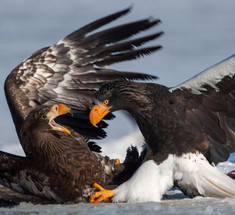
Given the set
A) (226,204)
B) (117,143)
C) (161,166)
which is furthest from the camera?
(117,143)

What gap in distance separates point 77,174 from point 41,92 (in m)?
2.42

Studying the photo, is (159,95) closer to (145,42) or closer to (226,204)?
(226,204)

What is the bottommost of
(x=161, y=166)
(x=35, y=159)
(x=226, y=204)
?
(x=226, y=204)

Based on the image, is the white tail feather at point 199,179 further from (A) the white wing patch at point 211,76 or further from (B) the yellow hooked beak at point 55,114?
(B) the yellow hooked beak at point 55,114

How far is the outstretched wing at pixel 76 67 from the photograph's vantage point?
8.88m

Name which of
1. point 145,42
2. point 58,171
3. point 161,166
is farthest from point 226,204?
point 145,42

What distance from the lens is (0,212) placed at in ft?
20.6

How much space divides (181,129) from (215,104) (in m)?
0.61

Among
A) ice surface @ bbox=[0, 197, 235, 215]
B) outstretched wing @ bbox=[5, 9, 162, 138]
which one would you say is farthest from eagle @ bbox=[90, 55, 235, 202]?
outstretched wing @ bbox=[5, 9, 162, 138]

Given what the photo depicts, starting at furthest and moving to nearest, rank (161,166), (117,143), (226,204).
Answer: (117,143)
(161,166)
(226,204)

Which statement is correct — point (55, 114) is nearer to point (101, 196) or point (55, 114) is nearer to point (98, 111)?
point (98, 111)

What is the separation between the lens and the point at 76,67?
30.0 ft

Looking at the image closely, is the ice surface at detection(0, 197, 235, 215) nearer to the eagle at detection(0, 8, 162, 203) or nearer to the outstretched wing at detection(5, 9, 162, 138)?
the eagle at detection(0, 8, 162, 203)

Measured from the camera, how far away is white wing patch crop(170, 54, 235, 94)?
6.72m
